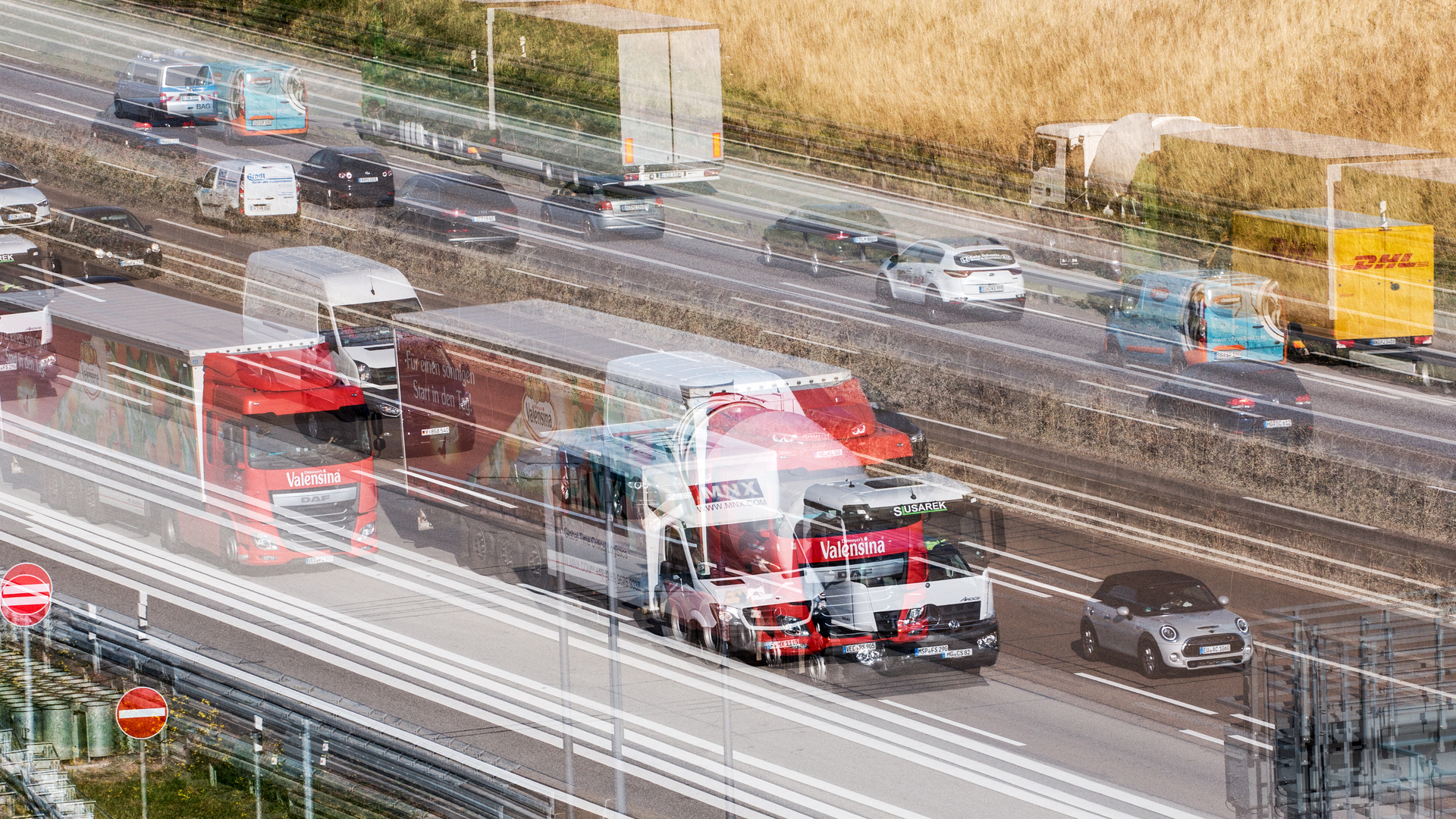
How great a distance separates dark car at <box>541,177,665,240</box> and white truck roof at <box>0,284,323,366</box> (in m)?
11.4

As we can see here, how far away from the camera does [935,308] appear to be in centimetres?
2697

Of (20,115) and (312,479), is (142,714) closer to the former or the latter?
(312,479)

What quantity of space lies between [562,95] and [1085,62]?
12.3m

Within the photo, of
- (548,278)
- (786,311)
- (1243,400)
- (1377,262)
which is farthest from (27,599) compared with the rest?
(1377,262)

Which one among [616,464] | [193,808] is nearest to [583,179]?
[616,464]

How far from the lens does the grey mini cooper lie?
599 inches

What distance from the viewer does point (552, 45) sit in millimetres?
34156

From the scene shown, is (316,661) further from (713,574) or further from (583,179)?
(583,179)

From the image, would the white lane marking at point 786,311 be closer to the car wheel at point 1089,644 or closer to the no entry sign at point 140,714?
the car wheel at point 1089,644

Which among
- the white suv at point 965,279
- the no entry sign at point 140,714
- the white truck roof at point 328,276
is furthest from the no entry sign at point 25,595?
the white suv at point 965,279

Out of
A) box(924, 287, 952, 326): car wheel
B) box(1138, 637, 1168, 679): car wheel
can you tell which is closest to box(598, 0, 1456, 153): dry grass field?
box(924, 287, 952, 326): car wheel

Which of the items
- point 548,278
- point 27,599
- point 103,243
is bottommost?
point 27,599

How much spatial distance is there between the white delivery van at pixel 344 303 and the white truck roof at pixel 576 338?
2.30 metres

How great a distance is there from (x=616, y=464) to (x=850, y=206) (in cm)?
1633
